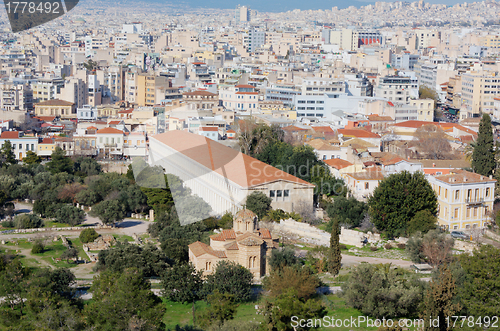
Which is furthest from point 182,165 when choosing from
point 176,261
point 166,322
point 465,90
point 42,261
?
point 465,90

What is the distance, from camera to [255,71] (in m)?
69.1

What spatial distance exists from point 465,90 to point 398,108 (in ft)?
45.2

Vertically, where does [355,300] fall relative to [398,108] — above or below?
below

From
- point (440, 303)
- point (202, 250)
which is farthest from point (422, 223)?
point (440, 303)

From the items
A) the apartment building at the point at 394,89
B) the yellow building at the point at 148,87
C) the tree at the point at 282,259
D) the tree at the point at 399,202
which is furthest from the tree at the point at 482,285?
the yellow building at the point at 148,87

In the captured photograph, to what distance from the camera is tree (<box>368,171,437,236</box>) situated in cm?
2627

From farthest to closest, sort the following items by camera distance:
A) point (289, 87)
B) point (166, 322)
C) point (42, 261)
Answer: point (289, 87), point (42, 261), point (166, 322)

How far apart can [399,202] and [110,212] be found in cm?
1194

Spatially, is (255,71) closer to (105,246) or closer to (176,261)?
(105,246)

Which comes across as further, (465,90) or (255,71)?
(255,71)

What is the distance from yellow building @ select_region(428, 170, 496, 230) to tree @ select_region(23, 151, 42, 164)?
2492 centimetres

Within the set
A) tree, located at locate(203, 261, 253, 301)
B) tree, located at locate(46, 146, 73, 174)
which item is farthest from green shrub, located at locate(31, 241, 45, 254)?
tree, located at locate(46, 146, 73, 174)

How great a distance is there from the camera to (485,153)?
31.4 metres

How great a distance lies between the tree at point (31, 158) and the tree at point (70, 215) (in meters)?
12.8
